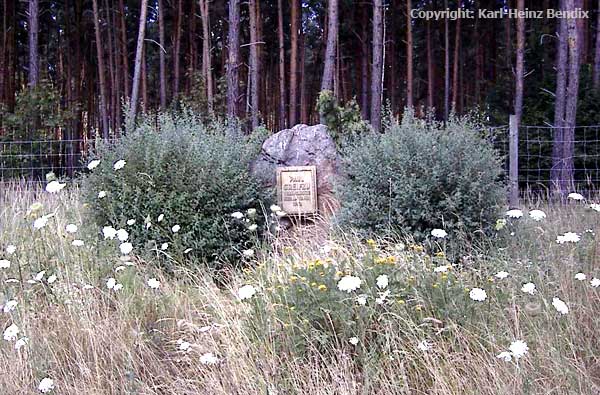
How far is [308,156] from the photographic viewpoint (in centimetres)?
593

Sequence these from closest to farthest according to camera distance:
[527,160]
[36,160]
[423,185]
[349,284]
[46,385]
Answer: [46,385], [349,284], [423,185], [527,160], [36,160]

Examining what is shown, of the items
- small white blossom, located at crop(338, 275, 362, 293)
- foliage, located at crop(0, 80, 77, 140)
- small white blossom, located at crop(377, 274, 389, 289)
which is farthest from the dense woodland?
small white blossom, located at crop(338, 275, 362, 293)

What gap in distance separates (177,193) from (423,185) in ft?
6.49

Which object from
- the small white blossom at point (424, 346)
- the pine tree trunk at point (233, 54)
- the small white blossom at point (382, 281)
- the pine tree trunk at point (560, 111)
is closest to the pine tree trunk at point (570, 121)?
the pine tree trunk at point (560, 111)

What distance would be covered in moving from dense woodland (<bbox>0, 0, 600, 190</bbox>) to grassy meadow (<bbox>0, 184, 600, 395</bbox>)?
8.42 m

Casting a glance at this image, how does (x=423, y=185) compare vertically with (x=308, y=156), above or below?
below

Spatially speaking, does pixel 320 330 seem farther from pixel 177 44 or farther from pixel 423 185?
pixel 177 44

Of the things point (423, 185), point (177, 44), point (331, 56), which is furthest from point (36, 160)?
point (177, 44)

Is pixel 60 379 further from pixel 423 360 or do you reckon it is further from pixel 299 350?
pixel 423 360

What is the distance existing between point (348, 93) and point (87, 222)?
832 inches

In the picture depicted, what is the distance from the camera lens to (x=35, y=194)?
7.11m

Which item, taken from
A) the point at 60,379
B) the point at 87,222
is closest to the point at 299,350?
the point at 60,379

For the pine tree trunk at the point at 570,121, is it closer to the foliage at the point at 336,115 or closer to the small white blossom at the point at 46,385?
the foliage at the point at 336,115

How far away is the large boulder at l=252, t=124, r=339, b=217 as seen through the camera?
5691 mm
